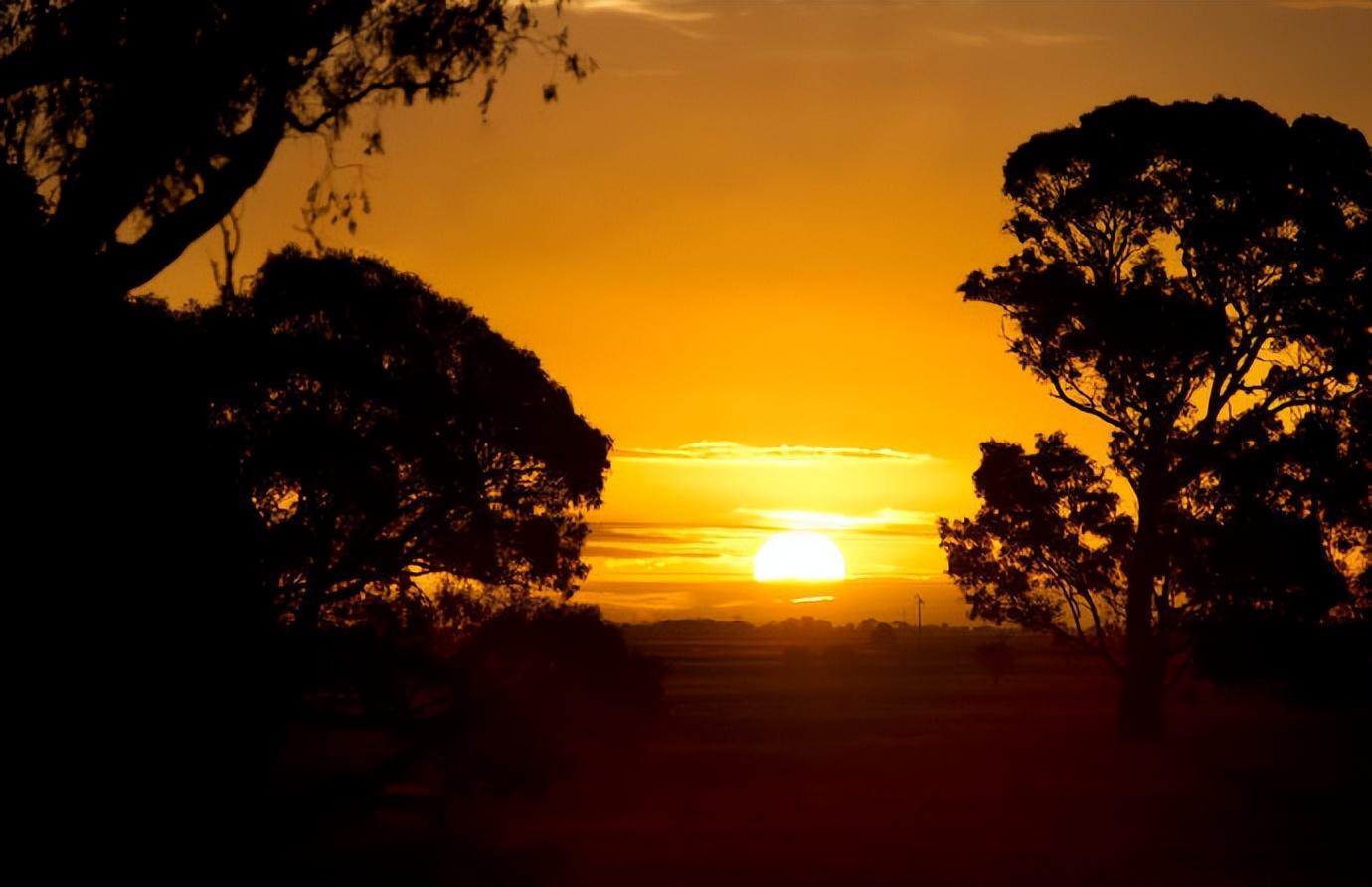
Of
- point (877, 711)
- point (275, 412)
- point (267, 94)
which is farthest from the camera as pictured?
point (877, 711)

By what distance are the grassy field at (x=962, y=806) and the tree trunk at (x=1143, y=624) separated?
1123mm

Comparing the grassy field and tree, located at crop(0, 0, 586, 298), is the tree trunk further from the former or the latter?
tree, located at crop(0, 0, 586, 298)

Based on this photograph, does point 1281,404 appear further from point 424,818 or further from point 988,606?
point 424,818

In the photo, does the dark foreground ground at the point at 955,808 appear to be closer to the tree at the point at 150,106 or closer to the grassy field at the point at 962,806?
the grassy field at the point at 962,806

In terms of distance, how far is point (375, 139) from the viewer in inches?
482

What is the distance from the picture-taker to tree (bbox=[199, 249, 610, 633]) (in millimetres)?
18109

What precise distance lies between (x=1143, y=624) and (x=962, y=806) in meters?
9.64

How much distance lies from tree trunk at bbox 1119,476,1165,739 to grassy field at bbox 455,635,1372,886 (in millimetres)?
1123

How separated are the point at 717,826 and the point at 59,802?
21.3m

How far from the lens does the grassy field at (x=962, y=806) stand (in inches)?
965

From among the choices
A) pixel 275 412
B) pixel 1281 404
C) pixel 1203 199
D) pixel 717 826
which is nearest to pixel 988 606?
pixel 1281 404

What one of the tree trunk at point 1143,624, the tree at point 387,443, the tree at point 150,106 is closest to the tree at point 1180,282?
the tree trunk at point 1143,624

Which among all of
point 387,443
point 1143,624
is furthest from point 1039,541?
point 387,443

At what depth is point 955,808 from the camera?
31.9 m
